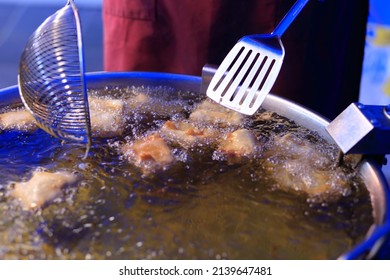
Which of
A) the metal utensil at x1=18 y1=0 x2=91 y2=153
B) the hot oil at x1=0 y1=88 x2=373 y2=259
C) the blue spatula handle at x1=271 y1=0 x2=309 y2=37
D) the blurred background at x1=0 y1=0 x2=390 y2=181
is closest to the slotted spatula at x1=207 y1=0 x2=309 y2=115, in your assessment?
the blue spatula handle at x1=271 y1=0 x2=309 y2=37

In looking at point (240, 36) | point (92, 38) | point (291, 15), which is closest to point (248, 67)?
point (291, 15)

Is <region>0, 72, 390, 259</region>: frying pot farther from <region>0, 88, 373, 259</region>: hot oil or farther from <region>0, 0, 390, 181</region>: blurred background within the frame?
<region>0, 0, 390, 181</region>: blurred background

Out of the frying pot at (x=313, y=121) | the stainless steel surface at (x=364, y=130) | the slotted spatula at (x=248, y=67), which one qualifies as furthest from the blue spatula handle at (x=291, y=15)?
the stainless steel surface at (x=364, y=130)

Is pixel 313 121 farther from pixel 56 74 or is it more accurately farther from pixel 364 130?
pixel 56 74

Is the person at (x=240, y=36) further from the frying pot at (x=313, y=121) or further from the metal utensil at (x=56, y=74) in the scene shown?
the metal utensil at (x=56, y=74)

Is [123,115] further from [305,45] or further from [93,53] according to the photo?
[93,53]
